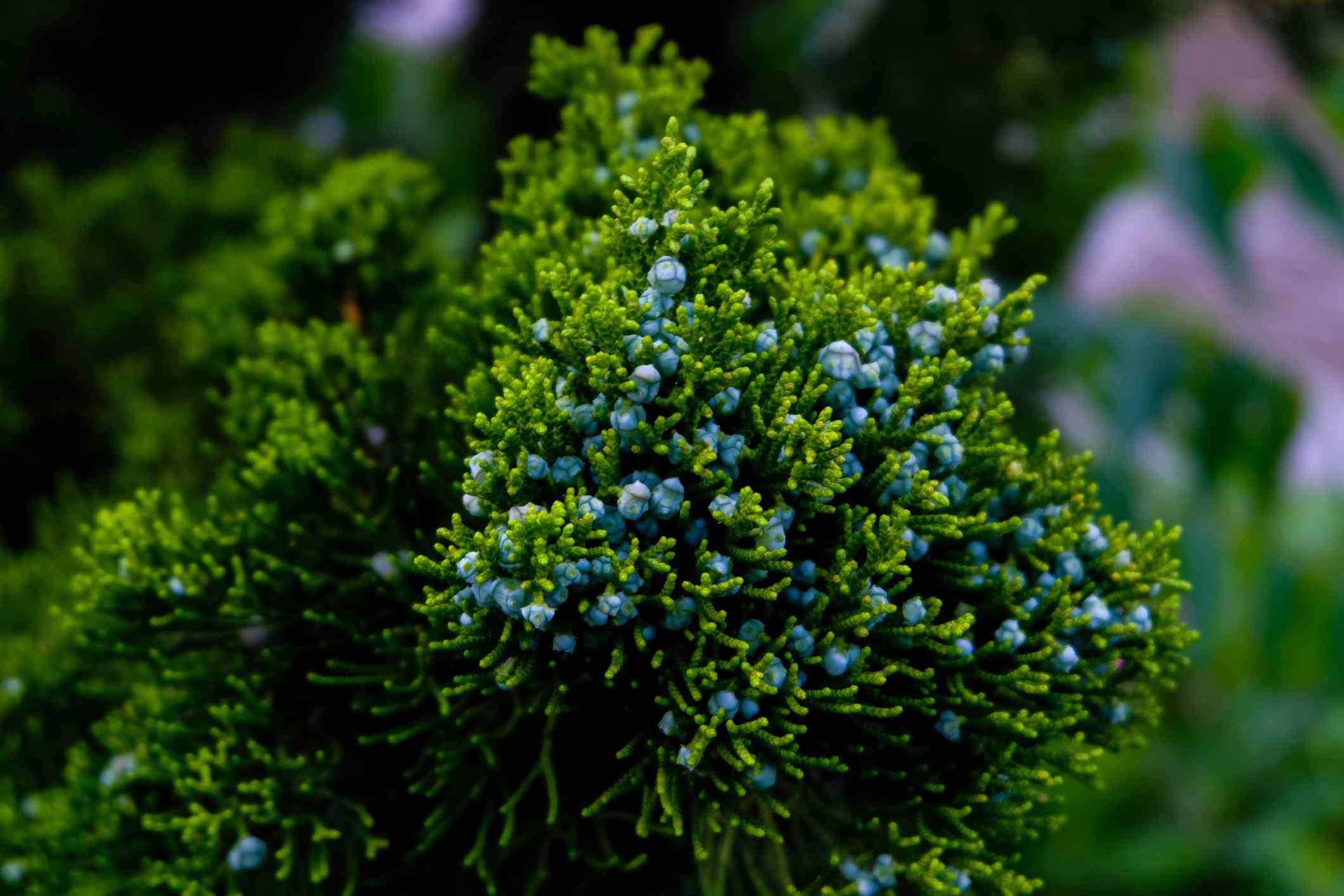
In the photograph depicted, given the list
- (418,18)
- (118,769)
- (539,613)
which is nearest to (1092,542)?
(539,613)

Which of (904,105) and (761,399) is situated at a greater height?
(904,105)

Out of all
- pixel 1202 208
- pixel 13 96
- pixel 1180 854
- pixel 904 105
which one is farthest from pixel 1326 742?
pixel 13 96

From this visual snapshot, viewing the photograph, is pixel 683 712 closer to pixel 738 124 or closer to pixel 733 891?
pixel 733 891

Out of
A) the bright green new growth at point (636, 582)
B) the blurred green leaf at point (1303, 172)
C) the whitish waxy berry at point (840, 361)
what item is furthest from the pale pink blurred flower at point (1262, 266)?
the whitish waxy berry at point (840, 361)

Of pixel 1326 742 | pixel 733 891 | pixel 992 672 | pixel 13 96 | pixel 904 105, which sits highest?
pixel 1326 742

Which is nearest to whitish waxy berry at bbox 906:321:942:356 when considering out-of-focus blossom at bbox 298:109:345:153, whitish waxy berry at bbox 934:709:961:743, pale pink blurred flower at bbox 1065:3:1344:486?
whitish waxy berry at bbox 934:709:961:743

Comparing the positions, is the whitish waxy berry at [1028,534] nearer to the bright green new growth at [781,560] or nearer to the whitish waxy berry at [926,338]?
the bright green new growth at [781,560]

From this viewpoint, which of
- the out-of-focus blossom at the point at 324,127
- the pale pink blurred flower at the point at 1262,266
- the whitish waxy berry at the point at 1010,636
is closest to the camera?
the whitish waxy berry at the point at 1010,636

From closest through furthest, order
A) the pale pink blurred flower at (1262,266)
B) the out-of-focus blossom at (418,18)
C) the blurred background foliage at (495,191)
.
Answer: the blurred background foliage at (495,191) → the out-of-focus blossom at (418,18) → the pale pink blurred flower at (1262,266)
